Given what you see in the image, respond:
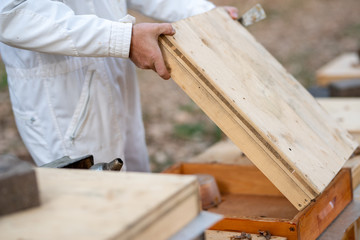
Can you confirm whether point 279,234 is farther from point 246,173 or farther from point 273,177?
point 246,173

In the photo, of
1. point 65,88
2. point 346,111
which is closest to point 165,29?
point 65,88

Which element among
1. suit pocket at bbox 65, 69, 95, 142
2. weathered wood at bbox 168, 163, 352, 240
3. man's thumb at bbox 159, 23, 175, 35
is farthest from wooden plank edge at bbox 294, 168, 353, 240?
suit pocket at bbox 65, 69, 95, 142

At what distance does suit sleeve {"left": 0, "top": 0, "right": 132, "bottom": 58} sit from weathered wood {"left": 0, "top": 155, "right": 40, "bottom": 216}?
0.75 metres

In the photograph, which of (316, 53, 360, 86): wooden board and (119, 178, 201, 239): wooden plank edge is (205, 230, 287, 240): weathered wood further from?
(316, 53, 360, 86): wooden board

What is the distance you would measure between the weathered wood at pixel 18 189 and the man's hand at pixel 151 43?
72 cm

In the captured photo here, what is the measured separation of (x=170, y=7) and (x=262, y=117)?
930 mm

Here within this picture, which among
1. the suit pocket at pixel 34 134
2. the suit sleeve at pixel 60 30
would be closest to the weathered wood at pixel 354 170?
the suit sleeve at pixel 60 30

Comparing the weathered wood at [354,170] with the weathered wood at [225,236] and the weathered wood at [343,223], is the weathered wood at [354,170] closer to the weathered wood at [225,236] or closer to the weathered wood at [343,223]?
the weathered wood at [343,223]

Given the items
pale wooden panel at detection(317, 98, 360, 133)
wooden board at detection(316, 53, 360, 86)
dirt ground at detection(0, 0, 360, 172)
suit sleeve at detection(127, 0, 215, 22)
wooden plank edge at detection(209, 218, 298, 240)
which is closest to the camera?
wooden plank edge at detection(209, 218, 298, 240)

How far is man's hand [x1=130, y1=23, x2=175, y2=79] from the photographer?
5.36 feet

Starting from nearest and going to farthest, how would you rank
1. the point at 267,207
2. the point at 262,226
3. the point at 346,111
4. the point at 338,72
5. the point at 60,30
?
the point at 262,226 → the point at 60,30 → the point at 267,207 → the point at 346,111 → the point at 338,72

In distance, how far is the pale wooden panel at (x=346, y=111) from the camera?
8.82 feet

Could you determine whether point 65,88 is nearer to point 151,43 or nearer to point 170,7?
point 151,43

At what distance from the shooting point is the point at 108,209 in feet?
3.15
